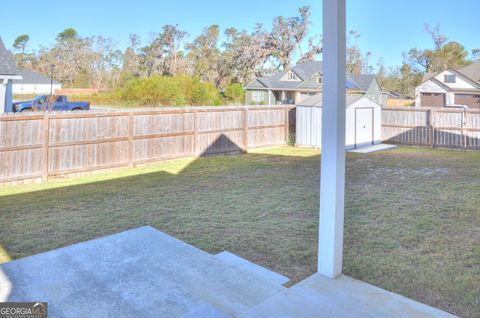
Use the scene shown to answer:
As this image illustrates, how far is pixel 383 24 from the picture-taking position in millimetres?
3984

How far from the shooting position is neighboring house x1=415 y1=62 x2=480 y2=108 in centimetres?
1764

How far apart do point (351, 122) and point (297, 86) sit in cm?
1530

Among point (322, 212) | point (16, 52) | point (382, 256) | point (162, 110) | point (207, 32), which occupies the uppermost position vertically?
point (207, 32)

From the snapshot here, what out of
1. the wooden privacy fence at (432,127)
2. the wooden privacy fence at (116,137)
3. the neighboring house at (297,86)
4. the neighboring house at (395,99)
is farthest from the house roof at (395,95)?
the wooden privacy fence at (116,137)

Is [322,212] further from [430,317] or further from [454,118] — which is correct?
[454,118]

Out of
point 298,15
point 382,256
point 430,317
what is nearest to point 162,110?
point 382,256

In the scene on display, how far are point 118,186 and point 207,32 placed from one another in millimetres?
33961

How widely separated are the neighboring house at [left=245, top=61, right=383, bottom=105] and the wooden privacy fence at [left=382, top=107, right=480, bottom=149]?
11042 mm

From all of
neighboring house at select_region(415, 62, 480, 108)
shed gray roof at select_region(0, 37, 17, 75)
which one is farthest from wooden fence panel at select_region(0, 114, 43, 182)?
neighboring house at select_region(415, 62, 480, 108)

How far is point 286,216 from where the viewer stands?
16.3 ft

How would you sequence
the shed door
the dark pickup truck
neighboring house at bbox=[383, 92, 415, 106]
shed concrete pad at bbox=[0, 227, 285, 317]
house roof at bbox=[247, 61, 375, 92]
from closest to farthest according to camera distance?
shed concrete pad at bbox=[0, 227, 285, 317], the shed door, the dark pickup truck, house roof at bbox=[247, 61, 375, 92], neighboring house at bbox=[383, 92, 415, 106]

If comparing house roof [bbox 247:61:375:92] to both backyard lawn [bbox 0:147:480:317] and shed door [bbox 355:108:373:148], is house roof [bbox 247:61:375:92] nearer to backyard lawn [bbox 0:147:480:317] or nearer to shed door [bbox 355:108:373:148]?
shed door [bbox 355:108:373:148]
